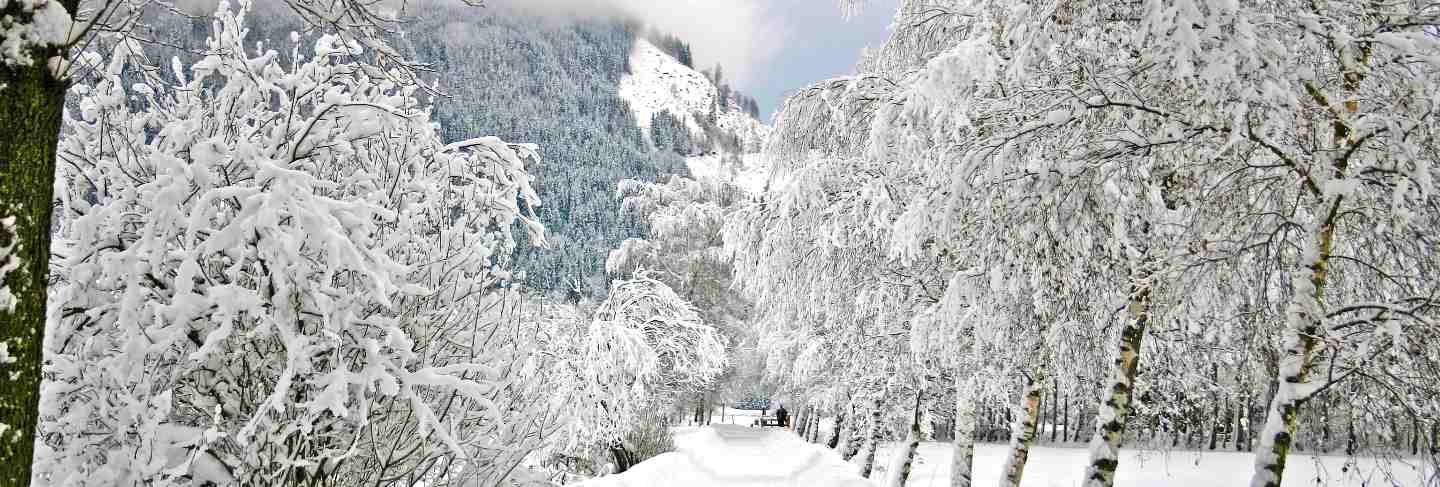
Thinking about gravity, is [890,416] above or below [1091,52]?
below

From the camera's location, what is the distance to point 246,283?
3.29 metres

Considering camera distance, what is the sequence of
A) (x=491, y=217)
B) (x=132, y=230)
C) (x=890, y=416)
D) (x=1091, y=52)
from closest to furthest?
(x=132, y=230)
(x=491, y=217)
(x=1091, y=52)
(x=890, y=416)

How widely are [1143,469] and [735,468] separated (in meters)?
13.3

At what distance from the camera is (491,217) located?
4.40 m

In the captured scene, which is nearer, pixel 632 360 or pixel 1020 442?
pixel 1020 442

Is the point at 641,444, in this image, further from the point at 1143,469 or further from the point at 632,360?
the point at 1143,469

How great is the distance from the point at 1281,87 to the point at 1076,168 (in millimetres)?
1098

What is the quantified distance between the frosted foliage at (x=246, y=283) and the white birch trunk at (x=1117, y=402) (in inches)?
181

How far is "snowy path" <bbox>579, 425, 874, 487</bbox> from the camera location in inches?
413

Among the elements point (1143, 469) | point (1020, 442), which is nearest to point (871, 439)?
point (1020, 442)

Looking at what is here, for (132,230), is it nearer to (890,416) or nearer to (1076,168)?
(1076,168)

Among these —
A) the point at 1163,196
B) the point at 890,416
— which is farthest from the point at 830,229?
the point at 890,416

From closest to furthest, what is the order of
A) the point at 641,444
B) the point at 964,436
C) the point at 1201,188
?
the point at 1201,188 < the point at 964,436 < the point at 641,444

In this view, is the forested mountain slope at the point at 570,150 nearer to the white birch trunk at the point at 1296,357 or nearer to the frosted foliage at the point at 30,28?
the white birch trunk at the point at 1296,357
